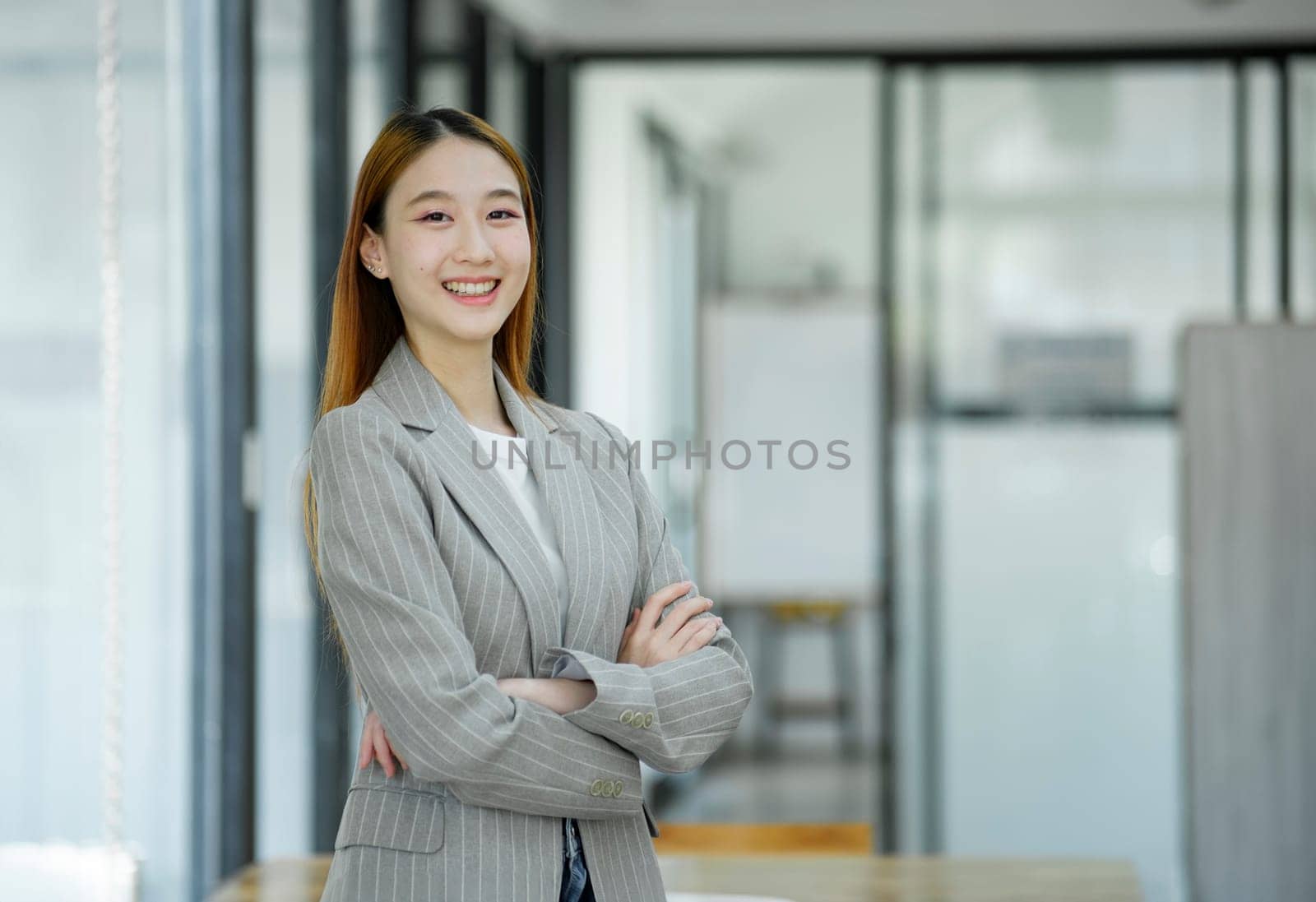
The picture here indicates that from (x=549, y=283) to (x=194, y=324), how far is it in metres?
1.95

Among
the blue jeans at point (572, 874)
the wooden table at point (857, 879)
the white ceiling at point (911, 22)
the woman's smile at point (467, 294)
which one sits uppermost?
the white ceiling at point (911, 22)

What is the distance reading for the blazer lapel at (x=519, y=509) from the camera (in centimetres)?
136

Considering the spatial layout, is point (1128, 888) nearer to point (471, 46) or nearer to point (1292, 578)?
point (1292, 578)

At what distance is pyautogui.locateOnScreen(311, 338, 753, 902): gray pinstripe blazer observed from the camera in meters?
1.29

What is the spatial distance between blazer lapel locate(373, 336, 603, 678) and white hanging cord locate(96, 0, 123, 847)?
1.13m

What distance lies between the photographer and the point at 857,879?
2.68 m

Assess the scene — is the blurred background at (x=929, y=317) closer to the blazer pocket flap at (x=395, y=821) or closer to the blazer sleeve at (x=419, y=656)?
the blazer sleeve at (x=419, y=656)

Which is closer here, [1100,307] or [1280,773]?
[1280,773]

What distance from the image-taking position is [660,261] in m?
4.91

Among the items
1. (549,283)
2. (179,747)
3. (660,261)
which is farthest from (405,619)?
(660,261)

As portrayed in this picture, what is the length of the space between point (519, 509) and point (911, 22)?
132 inches

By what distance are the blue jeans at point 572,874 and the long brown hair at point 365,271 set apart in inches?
11.1

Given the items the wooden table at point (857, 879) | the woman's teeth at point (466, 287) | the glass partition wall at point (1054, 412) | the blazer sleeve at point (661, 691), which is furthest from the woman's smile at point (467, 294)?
the glass partition wall at point (1054, 412)

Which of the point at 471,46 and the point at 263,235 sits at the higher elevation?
the point at 471,46
